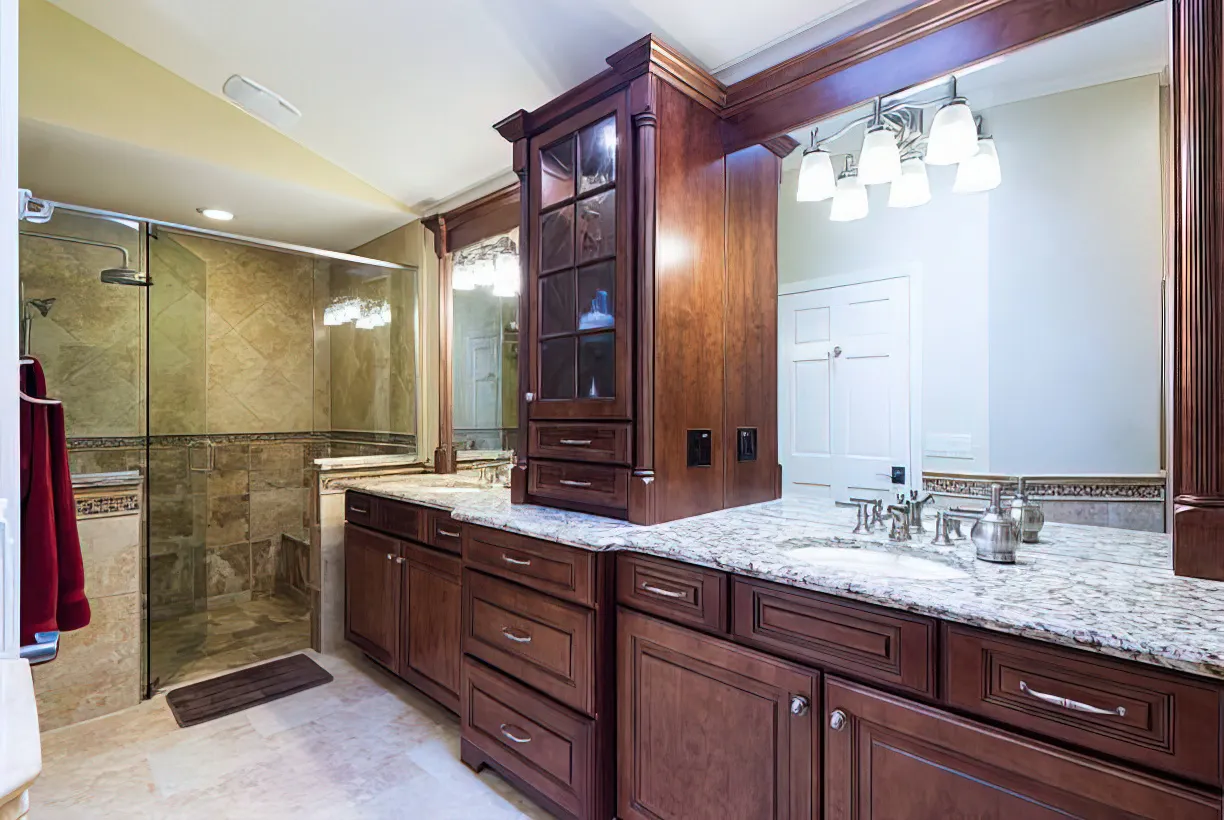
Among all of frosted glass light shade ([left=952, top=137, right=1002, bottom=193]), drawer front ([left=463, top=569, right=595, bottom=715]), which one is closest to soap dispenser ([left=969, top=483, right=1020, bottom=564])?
frosted glass light shade ([left=952, top=137, right=1002, bottom=193])

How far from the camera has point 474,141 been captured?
268 cm

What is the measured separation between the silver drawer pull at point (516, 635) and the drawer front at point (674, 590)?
14.5 inches

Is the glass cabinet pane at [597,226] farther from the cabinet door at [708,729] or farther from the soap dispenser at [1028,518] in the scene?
the soap dispenser at [1028,518]

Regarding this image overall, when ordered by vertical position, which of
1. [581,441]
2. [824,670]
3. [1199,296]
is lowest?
[824,670]

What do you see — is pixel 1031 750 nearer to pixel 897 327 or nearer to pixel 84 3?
pixel 897 327

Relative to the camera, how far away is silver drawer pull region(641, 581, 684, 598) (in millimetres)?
1505

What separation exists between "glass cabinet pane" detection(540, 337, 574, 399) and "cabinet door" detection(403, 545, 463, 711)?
0.72 metres

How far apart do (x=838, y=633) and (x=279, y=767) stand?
1.96m

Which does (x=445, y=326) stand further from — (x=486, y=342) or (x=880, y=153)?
(x=880, y=153)

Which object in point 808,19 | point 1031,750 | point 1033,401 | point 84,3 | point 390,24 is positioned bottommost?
point 1031,750

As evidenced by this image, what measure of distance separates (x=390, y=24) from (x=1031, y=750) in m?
2.71

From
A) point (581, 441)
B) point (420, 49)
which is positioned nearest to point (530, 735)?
point (581, 441)

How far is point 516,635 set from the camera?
1.84m

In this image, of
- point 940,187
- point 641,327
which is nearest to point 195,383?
point 641,327
